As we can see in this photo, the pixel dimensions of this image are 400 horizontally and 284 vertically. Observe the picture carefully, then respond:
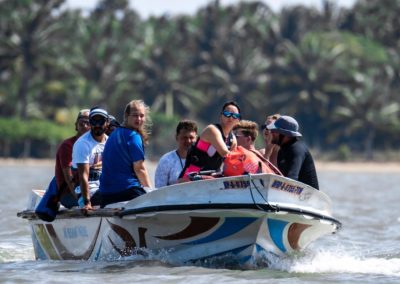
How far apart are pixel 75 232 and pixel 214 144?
229 centimetres

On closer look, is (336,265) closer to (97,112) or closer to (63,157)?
(97,112)

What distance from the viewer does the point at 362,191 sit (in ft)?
114

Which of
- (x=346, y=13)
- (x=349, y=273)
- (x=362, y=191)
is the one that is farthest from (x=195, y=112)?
(x=349, y=273)

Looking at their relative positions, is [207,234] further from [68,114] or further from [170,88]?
[170,88]

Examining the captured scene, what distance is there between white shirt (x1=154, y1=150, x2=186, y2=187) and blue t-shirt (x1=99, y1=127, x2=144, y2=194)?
2.79 feet

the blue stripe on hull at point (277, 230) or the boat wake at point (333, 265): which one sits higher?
the blue stripe on hull at point (277, 230)

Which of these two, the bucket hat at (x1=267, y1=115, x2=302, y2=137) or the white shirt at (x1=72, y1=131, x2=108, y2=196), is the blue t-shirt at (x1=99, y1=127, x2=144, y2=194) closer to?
the white shirt at (x1=72, y1=131, x2=108, y2=196)

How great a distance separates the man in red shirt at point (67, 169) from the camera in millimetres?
12523

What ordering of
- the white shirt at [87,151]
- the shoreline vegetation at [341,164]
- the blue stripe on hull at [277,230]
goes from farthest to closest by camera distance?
the shoreline vegetation at [341,164], the white shirt at [87,151], the blue stripe on hull at [277,230]

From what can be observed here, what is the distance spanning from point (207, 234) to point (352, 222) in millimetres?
9509

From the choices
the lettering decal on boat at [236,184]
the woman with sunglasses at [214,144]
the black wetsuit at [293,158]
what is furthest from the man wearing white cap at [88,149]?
the black wetsuit at [293,158]

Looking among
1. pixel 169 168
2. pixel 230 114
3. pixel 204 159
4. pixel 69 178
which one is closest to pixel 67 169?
pixel 69 178

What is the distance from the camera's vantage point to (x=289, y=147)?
38.4ft

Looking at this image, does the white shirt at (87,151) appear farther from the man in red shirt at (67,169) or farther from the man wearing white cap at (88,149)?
the man in red shirt at (67,169)
